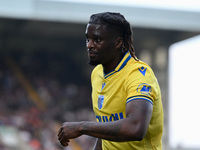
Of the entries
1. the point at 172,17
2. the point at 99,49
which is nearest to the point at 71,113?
the point at 172,17

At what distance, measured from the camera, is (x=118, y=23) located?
3.09 meters

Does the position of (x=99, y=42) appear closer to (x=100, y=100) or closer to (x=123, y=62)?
(x=123, y=62)

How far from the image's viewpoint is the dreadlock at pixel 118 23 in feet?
9.99

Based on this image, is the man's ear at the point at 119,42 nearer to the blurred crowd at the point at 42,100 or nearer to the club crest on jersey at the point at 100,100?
the club crest on jersey at the point at 100,100

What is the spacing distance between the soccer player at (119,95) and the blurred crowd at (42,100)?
1106cm

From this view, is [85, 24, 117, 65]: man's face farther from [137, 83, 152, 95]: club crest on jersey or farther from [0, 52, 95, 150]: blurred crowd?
[0, 52, 95, 150]: blurred crowd

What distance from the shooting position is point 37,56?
22688 mm

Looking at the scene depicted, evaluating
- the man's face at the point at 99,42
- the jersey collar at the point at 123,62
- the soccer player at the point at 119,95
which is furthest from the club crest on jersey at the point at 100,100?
the man's face at the point at 99,42

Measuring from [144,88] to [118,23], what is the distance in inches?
23.2

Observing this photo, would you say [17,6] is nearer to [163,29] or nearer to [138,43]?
[163,29]

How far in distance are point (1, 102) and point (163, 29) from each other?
767cm

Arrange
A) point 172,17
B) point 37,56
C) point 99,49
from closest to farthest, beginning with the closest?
point 99,49, point 172,17, point 37,56

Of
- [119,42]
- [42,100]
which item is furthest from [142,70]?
[42,100]

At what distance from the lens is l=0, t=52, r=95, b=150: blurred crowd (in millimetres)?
15406
